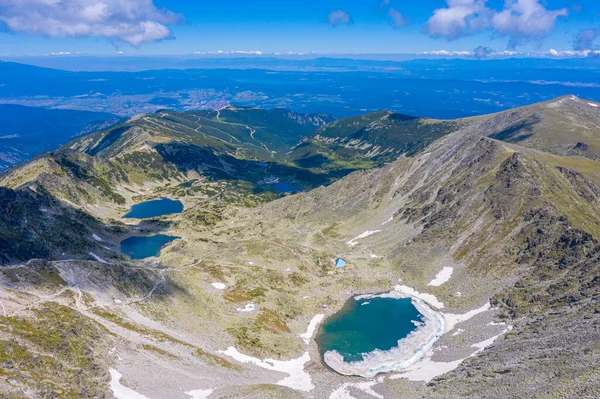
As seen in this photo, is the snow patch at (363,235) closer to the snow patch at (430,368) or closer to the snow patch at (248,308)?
the snow patch at (248,308)

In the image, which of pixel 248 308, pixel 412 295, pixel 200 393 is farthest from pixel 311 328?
pixel 200 393

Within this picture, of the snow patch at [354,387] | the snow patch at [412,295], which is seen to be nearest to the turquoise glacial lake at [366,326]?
the snow patch at [412,295]

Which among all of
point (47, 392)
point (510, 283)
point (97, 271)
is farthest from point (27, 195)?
point (510, 283)

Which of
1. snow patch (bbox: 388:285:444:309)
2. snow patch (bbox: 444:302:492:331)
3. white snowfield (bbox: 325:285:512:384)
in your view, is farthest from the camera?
snow patch (bbox: 388:285:444:309)

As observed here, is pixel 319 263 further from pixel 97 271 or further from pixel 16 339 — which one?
pixel 16 339

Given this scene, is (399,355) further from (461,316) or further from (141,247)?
(141,247)

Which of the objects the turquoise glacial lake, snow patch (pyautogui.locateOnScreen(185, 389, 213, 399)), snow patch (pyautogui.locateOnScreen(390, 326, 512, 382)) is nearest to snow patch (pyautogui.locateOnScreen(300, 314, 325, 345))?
the turquoise glacial lake

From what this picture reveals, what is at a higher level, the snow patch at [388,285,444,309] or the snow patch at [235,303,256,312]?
the snow patch at [235,303,256,312]

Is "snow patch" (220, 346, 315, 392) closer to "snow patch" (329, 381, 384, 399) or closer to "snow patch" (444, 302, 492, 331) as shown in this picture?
"snow patch" (329, 381, 384, 399)
